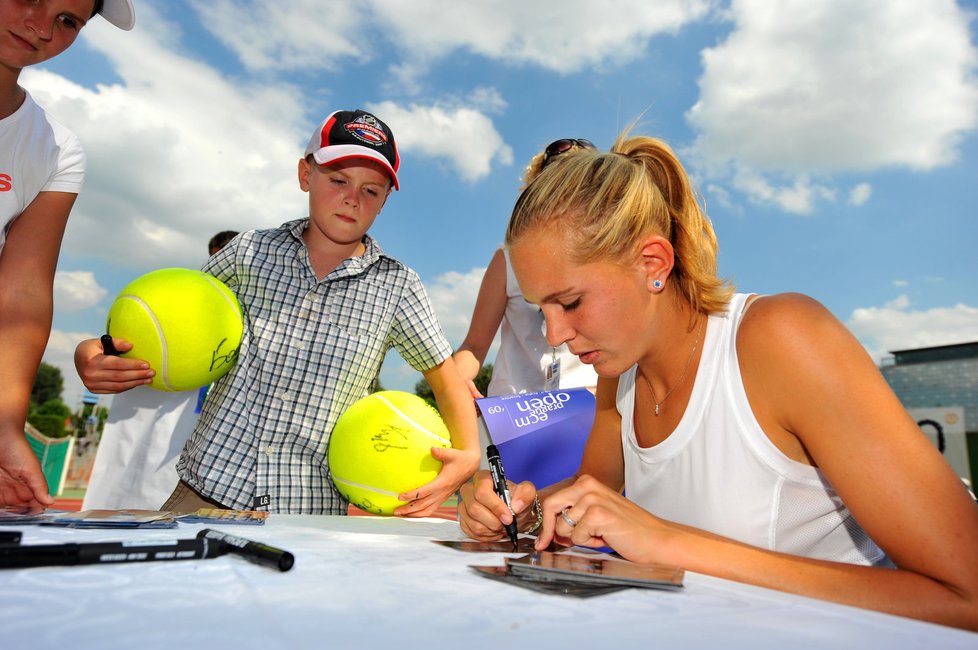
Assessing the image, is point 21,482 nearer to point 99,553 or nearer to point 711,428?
point 99,553

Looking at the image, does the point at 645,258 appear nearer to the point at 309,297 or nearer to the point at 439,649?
the point at 439,649

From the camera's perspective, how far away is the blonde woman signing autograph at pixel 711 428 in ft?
4.33

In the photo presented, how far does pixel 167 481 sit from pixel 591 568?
262 centimetres

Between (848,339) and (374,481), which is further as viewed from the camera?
(374,481)

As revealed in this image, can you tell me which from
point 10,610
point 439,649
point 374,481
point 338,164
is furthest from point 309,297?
point 439,649

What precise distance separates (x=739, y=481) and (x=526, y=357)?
6.36 ft

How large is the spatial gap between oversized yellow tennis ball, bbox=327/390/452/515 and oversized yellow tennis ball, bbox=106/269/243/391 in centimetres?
60

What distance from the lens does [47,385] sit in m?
68.4

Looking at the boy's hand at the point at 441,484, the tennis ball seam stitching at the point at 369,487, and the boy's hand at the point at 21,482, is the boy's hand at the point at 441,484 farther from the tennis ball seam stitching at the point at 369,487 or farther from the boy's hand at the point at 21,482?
the boy's hand at the point at 21,482

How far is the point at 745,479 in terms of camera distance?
1651mm

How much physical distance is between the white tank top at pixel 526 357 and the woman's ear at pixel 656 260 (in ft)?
4.79

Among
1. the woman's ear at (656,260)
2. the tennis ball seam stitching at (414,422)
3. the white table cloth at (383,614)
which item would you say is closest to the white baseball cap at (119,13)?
the tennis ball seam stitching at (414,422)

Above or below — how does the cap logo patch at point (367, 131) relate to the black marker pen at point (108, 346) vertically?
above

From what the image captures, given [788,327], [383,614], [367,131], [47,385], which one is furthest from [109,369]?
[47,385]
